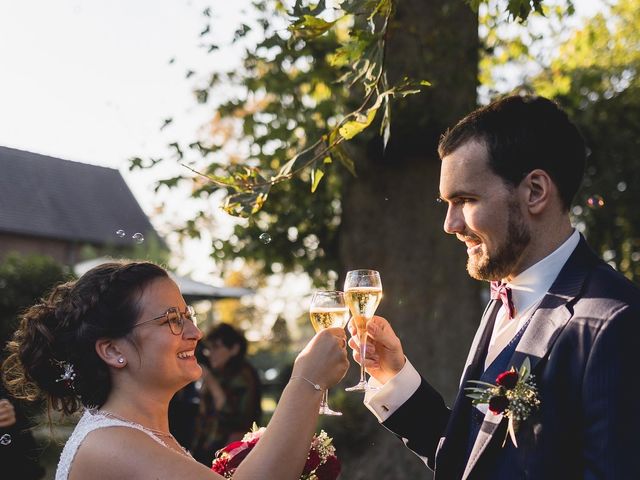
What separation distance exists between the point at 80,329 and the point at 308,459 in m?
1.01

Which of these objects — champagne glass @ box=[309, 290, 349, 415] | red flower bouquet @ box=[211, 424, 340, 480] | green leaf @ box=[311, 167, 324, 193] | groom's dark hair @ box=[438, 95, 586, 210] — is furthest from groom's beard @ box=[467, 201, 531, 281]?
green leaf @ box=[311, 167, 324, 193]

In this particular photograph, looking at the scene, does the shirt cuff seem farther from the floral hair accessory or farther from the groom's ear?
the floral hair accessory

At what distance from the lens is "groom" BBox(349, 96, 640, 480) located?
7.49ft

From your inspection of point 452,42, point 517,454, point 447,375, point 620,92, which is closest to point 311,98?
point 452,42

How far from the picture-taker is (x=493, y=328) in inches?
118

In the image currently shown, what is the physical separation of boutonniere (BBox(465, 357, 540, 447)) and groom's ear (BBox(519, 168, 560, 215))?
0.54 metres

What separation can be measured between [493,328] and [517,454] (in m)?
0.65

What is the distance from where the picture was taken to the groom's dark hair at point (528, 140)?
2703 millimetres

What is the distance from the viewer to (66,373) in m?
3.08

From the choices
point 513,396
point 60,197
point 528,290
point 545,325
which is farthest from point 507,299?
point 60,197

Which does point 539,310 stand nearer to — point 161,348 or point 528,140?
point 528,140

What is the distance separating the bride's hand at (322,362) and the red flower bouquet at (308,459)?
407 millimetres

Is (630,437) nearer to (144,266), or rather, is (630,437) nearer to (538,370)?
(538,370)

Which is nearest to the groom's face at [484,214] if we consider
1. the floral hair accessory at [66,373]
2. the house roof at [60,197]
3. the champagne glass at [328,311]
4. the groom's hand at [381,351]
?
the champagne glass at [328,311]
